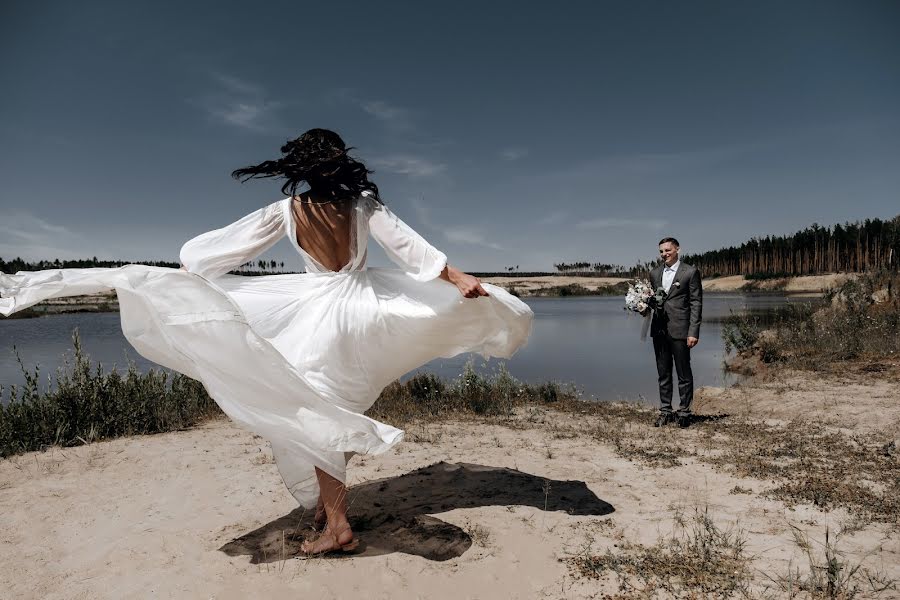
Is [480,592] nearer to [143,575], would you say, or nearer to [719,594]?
[719,594]

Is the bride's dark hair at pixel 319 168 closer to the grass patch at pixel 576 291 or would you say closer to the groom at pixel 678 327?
the groom at pixel 678 327

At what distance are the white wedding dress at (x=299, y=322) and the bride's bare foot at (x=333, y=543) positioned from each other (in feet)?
1.27

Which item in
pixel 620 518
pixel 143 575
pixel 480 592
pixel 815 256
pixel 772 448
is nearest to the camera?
pixel 480 592

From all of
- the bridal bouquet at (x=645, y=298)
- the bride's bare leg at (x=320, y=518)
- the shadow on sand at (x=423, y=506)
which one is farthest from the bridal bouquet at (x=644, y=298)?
the bride's bare leg at (x=320, y=518)

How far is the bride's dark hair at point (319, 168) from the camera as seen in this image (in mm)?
3467

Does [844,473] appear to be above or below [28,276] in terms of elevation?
below

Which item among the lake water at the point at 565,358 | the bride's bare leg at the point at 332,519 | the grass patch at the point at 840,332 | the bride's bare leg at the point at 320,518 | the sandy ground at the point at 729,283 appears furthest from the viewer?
the sandy ground at the point at 729,283

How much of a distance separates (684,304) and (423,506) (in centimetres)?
450

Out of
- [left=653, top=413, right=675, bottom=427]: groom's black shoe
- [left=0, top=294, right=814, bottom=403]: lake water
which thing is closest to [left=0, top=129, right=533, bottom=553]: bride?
[left=653, top=413, right=675, bottom=427]: groom's black shoe

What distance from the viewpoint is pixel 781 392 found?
8633 millimetres

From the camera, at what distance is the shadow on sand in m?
3.60

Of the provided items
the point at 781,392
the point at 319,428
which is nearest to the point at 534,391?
the point at 781,392

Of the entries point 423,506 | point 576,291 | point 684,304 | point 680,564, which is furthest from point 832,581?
point 576,291

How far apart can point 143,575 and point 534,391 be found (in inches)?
277
